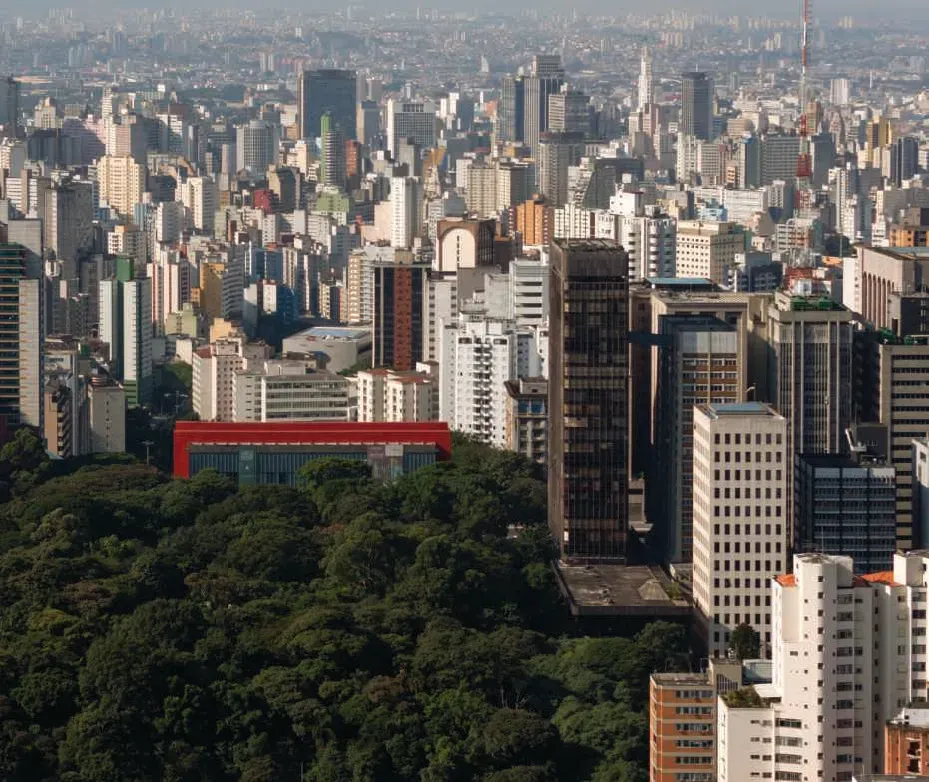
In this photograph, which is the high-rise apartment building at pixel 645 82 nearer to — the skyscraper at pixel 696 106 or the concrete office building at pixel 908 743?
the skyscraper at pixel 696 106

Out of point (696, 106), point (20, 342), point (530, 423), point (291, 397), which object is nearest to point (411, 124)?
point (696, 106)

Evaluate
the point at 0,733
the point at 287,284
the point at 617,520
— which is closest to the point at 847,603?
the point at 0,733

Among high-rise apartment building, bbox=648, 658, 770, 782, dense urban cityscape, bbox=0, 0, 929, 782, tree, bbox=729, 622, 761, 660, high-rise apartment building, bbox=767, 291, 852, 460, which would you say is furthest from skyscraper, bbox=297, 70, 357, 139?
high-rise apartment building, bbox=648, 658, 770, 782

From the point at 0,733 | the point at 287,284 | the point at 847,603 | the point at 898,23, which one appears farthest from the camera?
the point at 898,23

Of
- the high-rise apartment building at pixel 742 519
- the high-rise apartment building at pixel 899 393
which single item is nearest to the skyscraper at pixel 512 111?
the high-rise apartment building at pixel 899 393

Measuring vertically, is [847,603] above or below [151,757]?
above

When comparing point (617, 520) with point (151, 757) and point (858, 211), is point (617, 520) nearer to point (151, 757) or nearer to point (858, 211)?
point (151, 757)

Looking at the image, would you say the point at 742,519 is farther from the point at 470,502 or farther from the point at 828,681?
the point at 828,681
